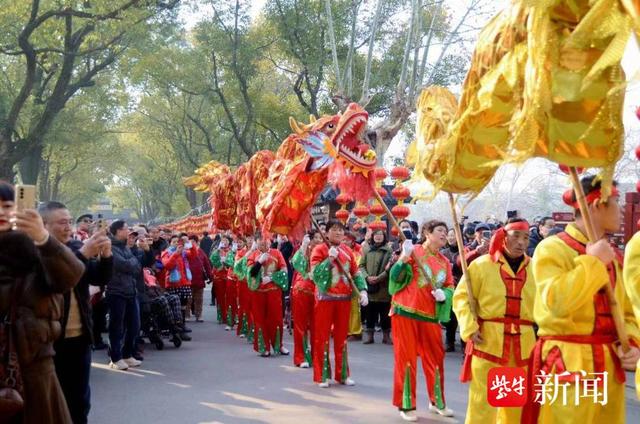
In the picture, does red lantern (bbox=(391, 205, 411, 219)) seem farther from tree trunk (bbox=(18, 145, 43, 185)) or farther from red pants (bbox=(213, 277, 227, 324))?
tree trunk (bbox=(18, 145, 43, 185))

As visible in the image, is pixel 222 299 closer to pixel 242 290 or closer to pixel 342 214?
pixel 242 290

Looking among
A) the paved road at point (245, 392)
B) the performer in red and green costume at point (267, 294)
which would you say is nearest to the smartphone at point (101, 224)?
the paved road at point (245, 392)

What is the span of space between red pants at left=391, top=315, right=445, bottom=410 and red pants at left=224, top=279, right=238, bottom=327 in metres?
6.79

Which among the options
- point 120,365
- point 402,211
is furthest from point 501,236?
point 120,365

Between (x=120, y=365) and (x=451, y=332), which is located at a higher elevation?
(x=451, y=332)

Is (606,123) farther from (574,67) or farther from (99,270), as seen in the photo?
(99,270)

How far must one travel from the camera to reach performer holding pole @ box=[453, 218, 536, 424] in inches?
179

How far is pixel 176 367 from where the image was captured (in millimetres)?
8766

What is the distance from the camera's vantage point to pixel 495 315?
4.65 meters

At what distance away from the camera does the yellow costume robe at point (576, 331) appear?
3.30 metres

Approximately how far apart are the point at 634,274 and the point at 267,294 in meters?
6.91

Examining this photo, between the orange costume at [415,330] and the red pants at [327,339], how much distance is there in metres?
1.33

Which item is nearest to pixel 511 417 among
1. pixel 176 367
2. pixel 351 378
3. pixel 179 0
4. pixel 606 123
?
pixel 606 123

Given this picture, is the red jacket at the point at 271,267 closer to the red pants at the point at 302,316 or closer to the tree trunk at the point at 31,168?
the red pants at the point at 302,316
